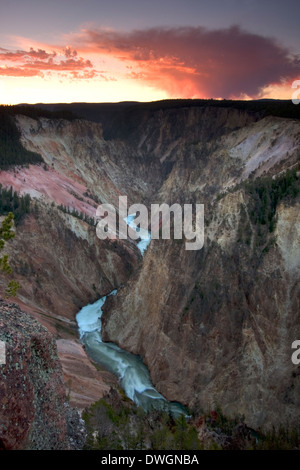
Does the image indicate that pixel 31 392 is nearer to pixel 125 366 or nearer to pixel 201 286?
pixel 201 286

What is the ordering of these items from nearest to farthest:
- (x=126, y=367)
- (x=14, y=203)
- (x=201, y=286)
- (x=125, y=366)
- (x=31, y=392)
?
(x=31, y=392)
(x=201, y=286)
(x=126, y=367)
(x=125, y=366)
(x=14, y=203)

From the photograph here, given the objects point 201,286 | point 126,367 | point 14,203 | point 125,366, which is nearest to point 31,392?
point 201,286

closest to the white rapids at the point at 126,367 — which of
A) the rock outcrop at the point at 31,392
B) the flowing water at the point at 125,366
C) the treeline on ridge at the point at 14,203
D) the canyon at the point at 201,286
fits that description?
the flowing water at the point at 125,366

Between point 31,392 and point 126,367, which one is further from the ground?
point 31,392

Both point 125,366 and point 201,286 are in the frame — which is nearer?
point 201,286

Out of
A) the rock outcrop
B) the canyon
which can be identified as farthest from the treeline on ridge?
the rock outcrop

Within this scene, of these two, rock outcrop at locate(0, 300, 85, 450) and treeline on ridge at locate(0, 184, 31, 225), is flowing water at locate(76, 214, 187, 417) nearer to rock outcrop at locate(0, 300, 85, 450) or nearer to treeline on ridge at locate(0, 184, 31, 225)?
rock outcrop at locate(0, 300, 85, 450)

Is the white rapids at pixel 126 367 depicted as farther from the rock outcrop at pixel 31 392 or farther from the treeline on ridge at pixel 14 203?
the treeline on ridge at pixel 14 203

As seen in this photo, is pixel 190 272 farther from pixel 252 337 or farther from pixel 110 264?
pixel 110 264
